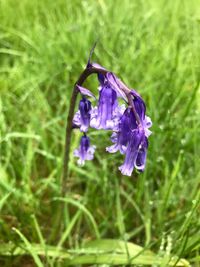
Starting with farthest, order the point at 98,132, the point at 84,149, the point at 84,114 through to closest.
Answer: the point at 98,132, the point at 84,149, the point at 84,114

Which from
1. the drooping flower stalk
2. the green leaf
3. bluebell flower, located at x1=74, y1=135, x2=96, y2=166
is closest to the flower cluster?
the drooping flower stalk

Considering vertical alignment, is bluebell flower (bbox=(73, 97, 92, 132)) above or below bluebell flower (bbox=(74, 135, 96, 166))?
above

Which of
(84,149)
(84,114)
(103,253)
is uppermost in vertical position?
(84,114)

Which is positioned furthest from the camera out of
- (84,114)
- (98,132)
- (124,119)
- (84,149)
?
(98,132)

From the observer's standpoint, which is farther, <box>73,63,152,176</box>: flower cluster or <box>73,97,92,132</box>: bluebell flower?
<box>73,97,92,132</box>: bluebell flower

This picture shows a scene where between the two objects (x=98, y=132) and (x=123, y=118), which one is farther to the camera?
(x=98, y=132)

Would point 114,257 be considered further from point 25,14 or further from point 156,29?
point 25,14

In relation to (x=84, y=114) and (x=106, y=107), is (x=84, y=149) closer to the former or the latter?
(x=84, y=114)

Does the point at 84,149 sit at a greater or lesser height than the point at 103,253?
greater

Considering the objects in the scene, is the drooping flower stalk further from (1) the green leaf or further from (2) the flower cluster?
(1) the green leaf

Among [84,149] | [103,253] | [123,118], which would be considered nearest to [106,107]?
[123,118]
